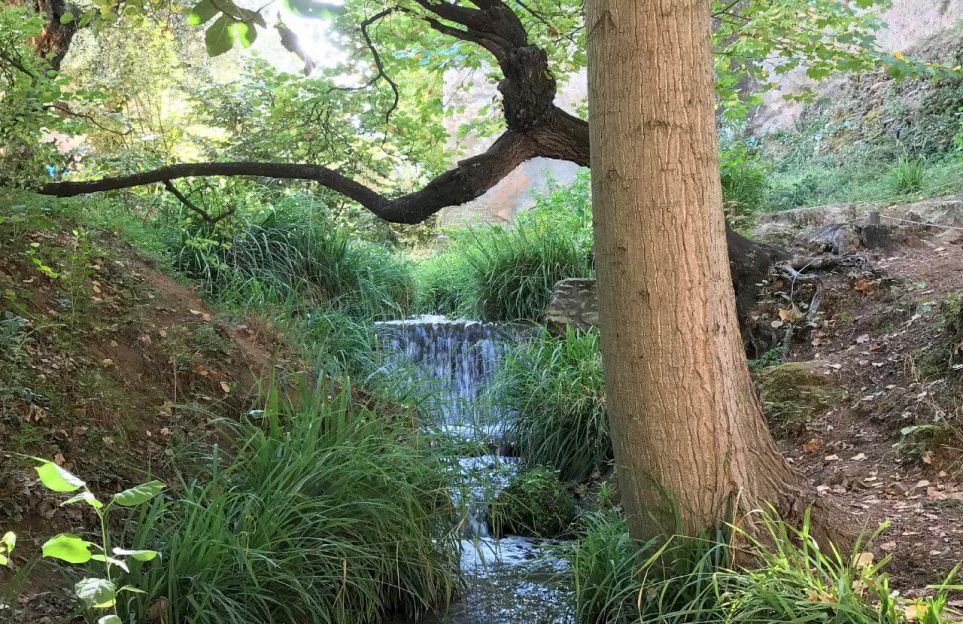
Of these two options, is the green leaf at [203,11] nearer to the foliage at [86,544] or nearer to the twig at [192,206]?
the foliage at [86,544]

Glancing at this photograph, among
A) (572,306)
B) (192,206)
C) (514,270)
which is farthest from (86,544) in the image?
(514,270)

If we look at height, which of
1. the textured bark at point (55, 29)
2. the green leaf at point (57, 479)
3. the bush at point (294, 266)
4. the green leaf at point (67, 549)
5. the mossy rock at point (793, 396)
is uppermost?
the textured bark at point (55, 29)

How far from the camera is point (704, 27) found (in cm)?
292

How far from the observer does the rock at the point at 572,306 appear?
7309 millimetres

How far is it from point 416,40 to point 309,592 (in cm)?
463

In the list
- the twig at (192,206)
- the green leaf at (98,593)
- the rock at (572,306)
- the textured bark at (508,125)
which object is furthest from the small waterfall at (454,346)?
the green leaf at (98,593)

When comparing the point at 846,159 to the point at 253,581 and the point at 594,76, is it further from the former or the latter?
the point at 253,581

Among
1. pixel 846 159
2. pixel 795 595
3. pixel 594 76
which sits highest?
pixel 846 159

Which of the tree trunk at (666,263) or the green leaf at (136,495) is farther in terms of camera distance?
the tree trunk at (666,263)

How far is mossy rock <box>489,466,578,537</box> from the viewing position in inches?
210

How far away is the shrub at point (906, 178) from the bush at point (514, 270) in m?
3.37

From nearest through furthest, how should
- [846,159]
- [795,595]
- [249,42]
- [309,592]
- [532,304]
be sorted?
1. [249,42]
2. [795,595]
3. [309,592]
4. [532,304]
5. [846,159]

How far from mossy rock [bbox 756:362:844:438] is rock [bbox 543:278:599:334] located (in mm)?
2069

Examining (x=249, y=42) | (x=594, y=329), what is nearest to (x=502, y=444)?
(x=594, y=329)
